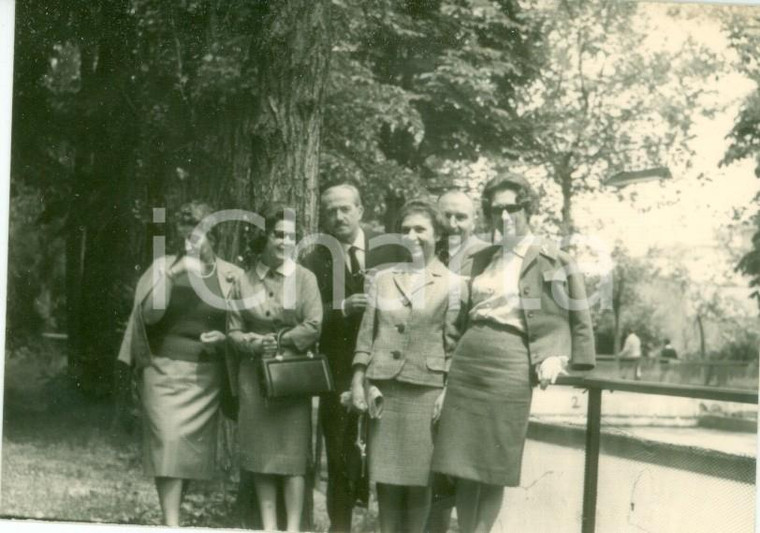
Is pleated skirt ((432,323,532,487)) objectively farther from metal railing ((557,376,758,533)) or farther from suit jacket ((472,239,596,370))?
metal railing ((557,376,758,533))

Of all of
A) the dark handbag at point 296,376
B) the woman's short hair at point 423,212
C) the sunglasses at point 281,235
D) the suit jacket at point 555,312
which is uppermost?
the woman's short hair at point 423,212

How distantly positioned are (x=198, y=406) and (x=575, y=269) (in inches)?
84.0

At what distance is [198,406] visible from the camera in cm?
548

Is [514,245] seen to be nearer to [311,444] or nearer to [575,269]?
[575,269]

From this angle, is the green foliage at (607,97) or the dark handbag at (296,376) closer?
the dark handbag at (296,376)

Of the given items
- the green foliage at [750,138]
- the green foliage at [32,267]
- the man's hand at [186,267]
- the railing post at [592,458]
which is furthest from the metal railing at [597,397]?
the green foliage at [32,267]

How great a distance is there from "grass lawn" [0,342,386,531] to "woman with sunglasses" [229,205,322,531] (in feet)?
1.02

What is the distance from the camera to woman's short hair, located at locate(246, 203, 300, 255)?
5496 millimetres

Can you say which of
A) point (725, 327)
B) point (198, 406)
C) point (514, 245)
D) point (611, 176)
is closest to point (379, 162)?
point (514, 245)

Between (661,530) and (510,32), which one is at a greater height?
(510,32)

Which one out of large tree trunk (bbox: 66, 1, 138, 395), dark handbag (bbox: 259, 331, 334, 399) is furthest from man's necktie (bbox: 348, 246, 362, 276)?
large tree trunk (bbox: 66, 1, 138, 395)

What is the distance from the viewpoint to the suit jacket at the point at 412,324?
5336 mm

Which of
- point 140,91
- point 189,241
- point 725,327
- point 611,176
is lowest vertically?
point 725,327

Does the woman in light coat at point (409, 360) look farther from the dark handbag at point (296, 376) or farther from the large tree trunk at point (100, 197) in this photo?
the large tree trunk at point (100, 197)
